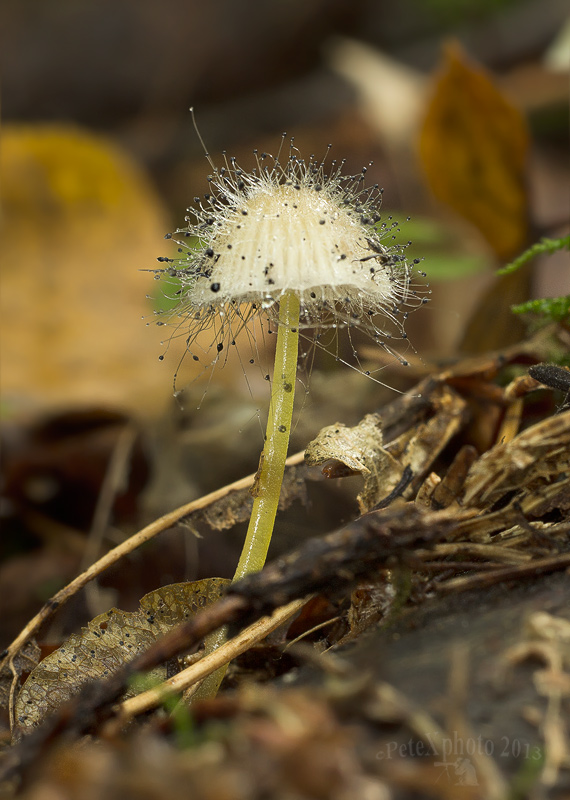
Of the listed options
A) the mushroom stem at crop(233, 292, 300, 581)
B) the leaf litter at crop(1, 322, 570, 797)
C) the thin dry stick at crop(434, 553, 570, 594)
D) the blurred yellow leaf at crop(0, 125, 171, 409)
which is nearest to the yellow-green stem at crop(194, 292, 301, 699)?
the mushroom stem at crop(233, 292, 300, 581)

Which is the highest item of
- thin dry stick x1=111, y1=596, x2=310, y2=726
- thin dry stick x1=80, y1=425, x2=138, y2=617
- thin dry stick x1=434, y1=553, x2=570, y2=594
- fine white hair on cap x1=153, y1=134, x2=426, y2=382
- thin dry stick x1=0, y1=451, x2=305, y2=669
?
fine white hair on cap x1=153, y1=134, x2=426, y2=382

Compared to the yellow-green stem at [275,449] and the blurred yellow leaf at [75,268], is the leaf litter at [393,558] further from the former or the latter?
the blurred yellow leaf at [75,268]

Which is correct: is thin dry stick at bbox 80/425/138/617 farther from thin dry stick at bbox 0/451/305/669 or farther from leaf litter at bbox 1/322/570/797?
leaf litter at bbox 1/322/570/797

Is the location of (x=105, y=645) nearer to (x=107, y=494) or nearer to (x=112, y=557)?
(x=112, y=557)

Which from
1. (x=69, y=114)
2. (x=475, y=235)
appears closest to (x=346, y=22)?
(x=69, y=114)

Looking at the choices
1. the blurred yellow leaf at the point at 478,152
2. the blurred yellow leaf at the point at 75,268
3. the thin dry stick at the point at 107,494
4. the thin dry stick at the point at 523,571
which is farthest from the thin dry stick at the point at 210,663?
the blurred yellow leaf at the point at 478,152
